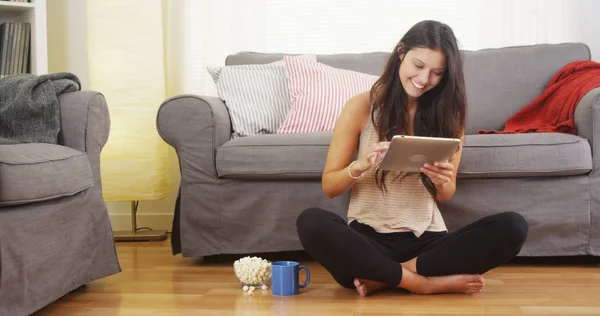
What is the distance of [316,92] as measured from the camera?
3045mm

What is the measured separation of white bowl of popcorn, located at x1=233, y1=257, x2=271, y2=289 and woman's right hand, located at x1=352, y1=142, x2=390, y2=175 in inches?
17.0

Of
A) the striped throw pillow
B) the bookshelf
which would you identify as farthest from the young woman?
the bookshelf

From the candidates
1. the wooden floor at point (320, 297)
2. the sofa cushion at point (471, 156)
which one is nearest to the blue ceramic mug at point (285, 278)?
the wooden floor at point (320, 297)

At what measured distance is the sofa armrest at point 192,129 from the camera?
2.72m

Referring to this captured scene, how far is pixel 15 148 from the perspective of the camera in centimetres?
198

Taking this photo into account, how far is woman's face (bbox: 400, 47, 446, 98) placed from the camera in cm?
199

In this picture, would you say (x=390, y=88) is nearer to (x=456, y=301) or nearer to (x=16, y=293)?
(x=456, y=301)

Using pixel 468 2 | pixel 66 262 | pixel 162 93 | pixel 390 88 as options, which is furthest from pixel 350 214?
pixel 468 2

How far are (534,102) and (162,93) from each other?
5.45 feet

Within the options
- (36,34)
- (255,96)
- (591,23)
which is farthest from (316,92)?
(591,23)

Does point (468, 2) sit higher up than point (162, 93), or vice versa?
point (468, 2)

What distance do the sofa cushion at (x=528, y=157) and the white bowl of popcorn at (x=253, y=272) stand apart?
2.58 feet

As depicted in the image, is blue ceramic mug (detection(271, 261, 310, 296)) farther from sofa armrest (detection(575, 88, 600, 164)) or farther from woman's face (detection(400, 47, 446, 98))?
sofa armrest (detection(575, 88, 600, 164))

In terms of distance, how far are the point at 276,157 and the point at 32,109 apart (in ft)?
2.71
